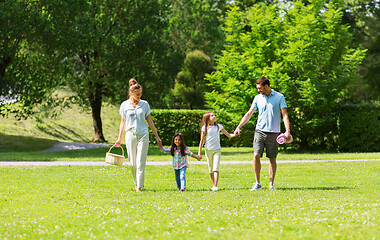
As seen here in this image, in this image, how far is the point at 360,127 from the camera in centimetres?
2352

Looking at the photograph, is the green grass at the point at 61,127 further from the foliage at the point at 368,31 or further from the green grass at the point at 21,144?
the foliage at the point at 368,31

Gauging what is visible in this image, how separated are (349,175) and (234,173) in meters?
3.00

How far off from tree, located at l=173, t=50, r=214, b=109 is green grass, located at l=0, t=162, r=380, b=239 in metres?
25.6

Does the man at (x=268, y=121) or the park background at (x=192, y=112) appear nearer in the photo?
the park background at (x=192, y=112)

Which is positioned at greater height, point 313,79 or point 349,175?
point 313,79

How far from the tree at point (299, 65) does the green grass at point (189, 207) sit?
9.84 m

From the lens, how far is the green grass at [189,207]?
570 cm

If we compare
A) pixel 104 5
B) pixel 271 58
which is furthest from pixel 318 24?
pixel 104 5

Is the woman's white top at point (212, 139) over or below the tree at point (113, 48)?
below

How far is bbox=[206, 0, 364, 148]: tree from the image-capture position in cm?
2203

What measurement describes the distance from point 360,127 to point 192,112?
10518 mm

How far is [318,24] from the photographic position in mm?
22531

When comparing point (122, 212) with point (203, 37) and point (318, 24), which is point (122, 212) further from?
point (203, 37)

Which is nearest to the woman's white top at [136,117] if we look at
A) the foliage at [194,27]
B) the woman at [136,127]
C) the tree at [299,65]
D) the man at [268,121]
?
the woman at [136,127]
